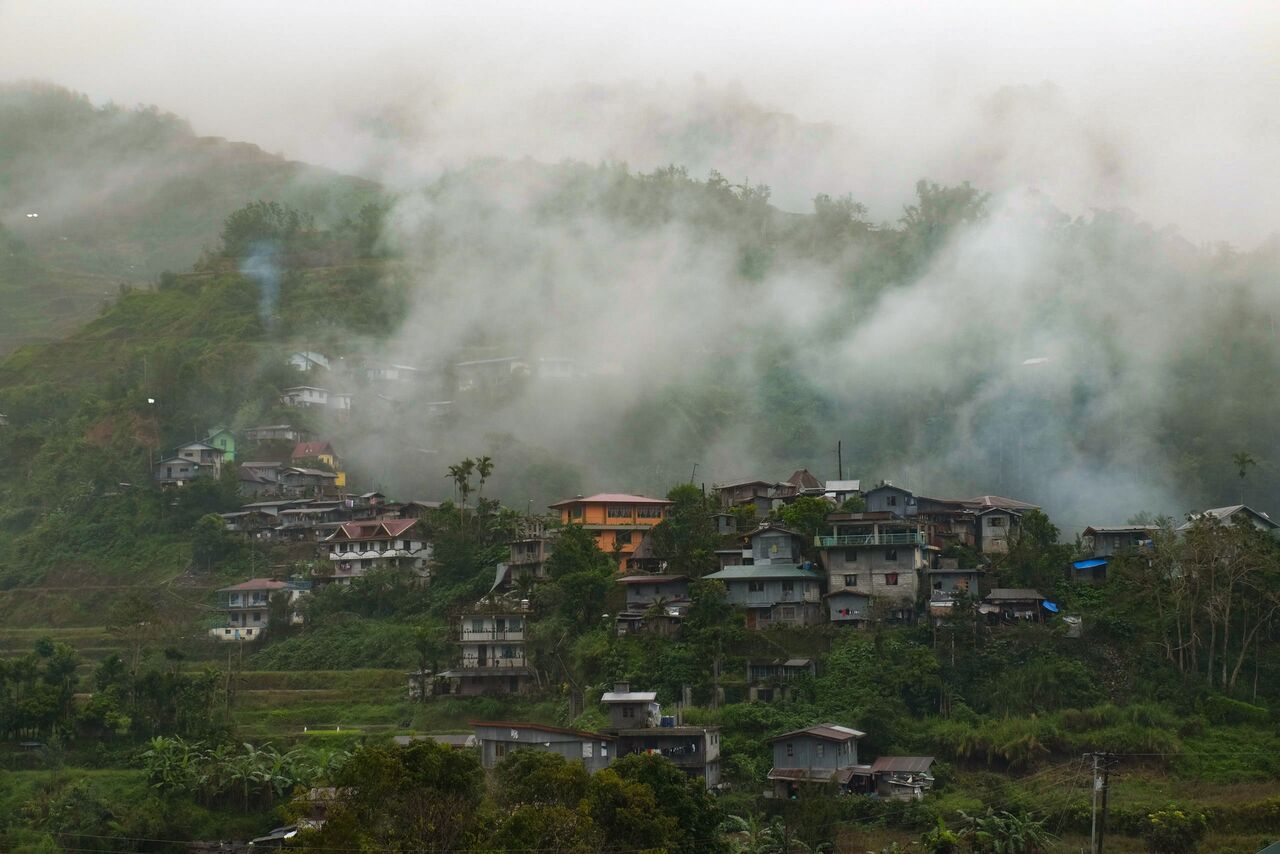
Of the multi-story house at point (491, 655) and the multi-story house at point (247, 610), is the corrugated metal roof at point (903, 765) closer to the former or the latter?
the multi-story house at point (491, 655)

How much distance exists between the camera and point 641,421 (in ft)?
223

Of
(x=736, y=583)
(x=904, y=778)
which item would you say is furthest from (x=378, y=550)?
(x=904, y=778)

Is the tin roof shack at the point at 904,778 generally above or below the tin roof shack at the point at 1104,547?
below

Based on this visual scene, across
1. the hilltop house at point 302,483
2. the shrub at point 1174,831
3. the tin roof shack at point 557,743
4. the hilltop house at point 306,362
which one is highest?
the hilltop house at point 306,362

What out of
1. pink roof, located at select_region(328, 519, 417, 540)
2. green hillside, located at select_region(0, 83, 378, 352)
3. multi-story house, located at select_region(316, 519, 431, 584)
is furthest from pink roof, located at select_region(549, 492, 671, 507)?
green hillside, located at select_region(0, 83, 378, 352)

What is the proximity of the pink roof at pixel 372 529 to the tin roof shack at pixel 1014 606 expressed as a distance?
72.3ft

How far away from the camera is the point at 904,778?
3428cm

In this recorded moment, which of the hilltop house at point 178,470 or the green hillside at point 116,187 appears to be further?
the green hillside at point 116,187

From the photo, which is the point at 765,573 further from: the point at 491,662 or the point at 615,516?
the point at 615,516

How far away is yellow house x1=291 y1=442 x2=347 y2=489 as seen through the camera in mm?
63628

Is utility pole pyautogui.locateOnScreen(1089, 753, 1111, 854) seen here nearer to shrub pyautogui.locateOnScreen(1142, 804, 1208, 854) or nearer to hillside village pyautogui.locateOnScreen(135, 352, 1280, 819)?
shrub pyautogui.locateOnScreen(1142, 804, 1208, 854)

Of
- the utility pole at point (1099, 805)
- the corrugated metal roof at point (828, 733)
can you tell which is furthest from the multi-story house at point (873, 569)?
the utility pole at point (1099, 805)

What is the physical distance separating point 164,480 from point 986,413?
117 feet

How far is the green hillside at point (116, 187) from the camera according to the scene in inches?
4444
